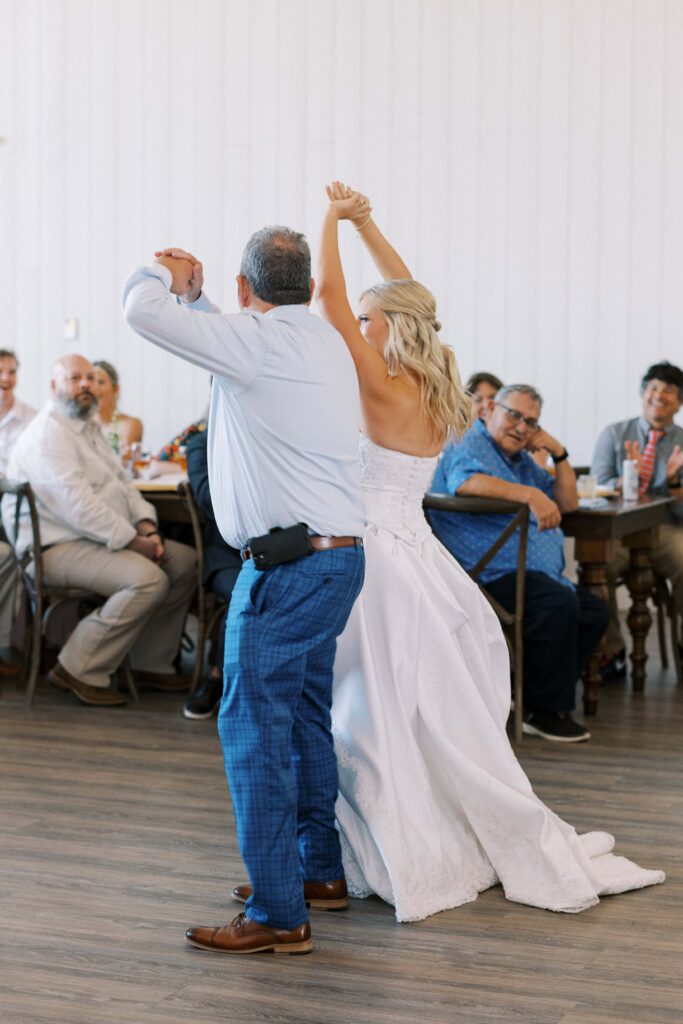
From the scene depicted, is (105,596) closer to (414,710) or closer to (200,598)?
(200,598)

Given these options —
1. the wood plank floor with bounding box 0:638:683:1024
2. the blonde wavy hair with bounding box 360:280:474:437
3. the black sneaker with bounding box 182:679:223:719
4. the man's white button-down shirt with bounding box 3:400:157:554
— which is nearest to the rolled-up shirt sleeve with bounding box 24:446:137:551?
the man's white button-down shirt with bounding box 3:400:157:554

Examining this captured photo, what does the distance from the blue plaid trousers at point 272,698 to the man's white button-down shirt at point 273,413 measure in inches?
4.0

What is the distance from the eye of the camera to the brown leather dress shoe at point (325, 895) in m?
2.99

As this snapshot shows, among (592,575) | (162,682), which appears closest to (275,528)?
(592,575)

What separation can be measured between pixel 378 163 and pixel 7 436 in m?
2.92

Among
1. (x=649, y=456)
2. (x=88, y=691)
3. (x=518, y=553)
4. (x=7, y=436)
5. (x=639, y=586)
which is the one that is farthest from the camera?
(x=7, y=436)

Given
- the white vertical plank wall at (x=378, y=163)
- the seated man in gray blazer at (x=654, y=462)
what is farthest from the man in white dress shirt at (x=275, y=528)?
the white vertical plank wall at (x=378, y=163)

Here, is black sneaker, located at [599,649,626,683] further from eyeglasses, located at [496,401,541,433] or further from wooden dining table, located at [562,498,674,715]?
eyeglasses, located at [496,401,541,433]

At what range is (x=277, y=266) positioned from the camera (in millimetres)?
2699

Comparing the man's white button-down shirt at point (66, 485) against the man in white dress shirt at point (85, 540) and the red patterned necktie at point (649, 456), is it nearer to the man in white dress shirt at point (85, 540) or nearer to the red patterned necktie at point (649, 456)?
the man in white dress shirt at point (85, 540)

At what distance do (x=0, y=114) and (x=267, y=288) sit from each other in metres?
6.70

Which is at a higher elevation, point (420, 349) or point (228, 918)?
point (420, 349)

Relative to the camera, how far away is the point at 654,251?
7.49 meters

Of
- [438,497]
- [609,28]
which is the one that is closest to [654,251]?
[609,28]
